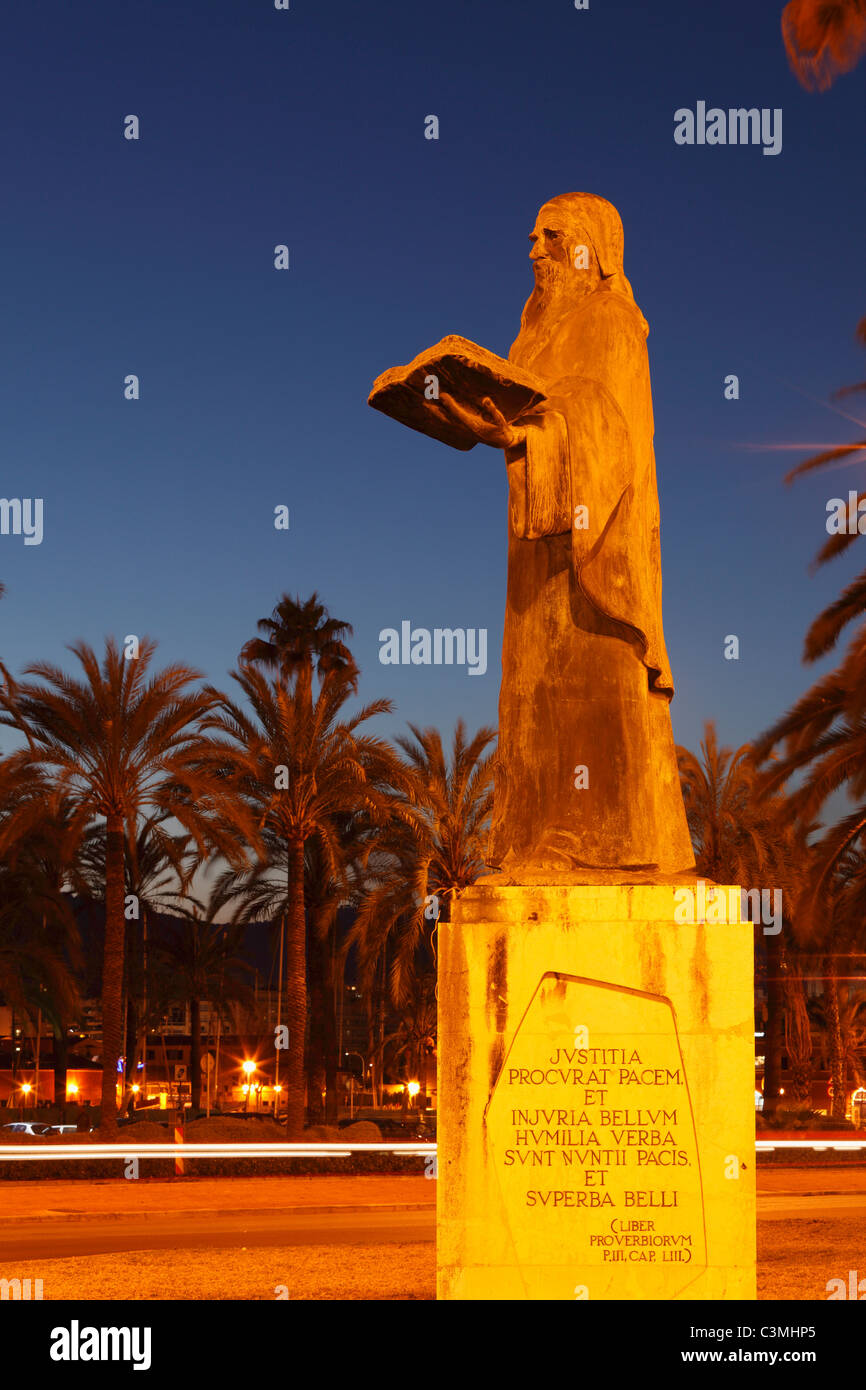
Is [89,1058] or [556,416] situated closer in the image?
[556,416]

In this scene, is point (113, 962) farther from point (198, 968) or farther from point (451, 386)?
point (451, 386)

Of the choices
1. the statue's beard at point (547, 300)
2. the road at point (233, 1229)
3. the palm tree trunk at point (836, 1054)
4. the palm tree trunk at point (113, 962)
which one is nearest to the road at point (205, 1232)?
the road at point (233, 1229)

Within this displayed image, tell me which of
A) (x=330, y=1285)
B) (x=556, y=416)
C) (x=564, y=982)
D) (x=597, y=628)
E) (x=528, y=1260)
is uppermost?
(x=556, y=416)

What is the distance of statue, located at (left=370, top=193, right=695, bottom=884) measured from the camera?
6797 mm

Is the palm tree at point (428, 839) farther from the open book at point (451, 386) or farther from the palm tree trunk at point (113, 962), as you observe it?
the open book at point (451, 386)

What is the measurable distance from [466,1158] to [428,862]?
2584cm

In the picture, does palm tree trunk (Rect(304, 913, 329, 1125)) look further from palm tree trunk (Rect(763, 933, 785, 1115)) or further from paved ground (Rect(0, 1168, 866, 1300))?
palm tree trunk (Rect(763, 933, 785, 1115))

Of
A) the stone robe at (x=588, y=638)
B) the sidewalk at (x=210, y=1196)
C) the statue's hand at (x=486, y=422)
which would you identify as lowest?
the sidewalk at (x=210, y=1196)

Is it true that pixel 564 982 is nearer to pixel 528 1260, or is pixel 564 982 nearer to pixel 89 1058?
pixel 528 1260

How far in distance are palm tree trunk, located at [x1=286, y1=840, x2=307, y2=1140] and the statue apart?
78.8 feet

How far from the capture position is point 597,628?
7023mm

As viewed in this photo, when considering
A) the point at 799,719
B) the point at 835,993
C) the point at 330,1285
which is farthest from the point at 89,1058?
the point at 330,1285

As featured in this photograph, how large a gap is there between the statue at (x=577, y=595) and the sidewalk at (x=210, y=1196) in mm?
13906

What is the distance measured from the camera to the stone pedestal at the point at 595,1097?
20.0 ft
